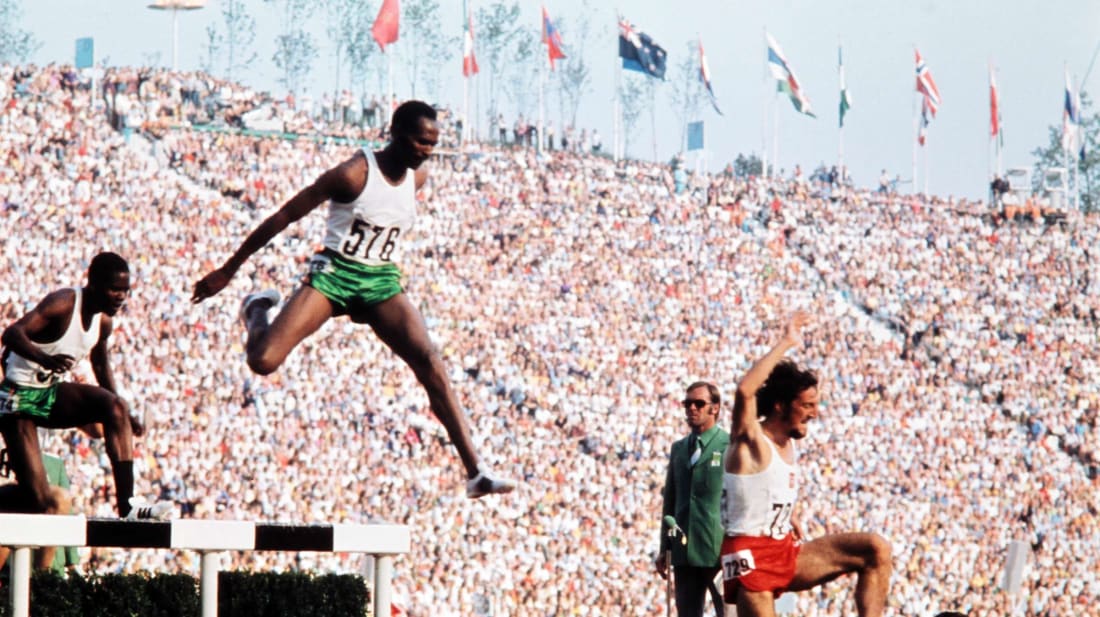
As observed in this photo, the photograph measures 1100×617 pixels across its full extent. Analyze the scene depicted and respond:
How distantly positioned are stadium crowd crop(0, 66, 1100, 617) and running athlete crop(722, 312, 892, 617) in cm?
1341

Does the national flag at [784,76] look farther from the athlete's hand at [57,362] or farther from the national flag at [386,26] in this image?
the athlete's hand at [57,362]

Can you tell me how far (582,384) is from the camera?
32219 mm

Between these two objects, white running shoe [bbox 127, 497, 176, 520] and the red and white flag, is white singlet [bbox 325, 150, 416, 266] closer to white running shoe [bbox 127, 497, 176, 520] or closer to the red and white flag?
white running shoe [bbox 127, 497, 176, 520]

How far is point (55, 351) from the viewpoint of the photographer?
9023mm

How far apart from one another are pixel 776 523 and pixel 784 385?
1.98 ft

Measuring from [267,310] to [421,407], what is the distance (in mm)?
19961

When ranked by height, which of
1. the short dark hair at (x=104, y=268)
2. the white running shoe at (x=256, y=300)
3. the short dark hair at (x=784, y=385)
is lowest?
the short dark hair at (x=784, y=385)

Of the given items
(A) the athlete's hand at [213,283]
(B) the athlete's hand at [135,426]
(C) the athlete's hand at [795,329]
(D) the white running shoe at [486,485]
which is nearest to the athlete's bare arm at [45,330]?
(B) the athlete's hand at [135,426]

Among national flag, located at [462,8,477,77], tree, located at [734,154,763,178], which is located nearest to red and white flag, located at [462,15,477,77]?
national flag, located at [462,8,477,77]

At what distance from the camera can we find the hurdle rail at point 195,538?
6.93 m

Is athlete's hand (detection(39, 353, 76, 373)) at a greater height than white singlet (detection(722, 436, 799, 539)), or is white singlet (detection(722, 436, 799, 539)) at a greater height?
athlete's hand (detection(39, 353, 76, 373))

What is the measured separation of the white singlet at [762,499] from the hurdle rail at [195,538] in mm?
1420

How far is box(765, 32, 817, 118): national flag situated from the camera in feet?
156

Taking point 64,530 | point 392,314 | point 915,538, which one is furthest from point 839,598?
point 64,530
